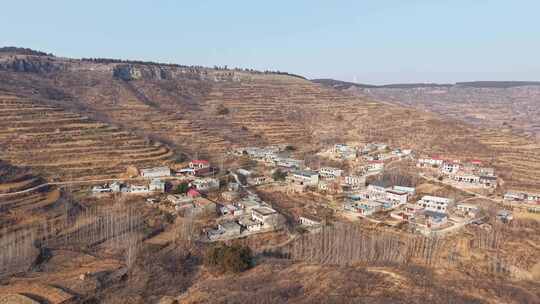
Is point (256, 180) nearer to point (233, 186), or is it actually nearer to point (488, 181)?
point (233, 186)

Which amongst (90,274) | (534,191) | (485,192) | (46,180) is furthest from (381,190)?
(46,180)

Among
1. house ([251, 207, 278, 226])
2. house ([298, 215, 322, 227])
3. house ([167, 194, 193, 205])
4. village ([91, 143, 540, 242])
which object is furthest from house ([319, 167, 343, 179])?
house ([167, 194, 193, 205])

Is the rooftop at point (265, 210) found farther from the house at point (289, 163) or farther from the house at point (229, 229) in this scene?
the house at point (289, 163)

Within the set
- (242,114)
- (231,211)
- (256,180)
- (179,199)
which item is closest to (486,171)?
(256,180)

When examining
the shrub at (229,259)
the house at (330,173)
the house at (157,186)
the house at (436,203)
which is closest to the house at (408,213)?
the house at (436,203)

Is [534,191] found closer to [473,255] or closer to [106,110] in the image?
[473,255]

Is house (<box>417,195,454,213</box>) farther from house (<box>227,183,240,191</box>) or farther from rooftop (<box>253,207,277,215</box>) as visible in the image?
house (<box>227,183,240,191</box>)

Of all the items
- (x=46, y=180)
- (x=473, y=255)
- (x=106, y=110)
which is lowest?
(x=473, y=255)
